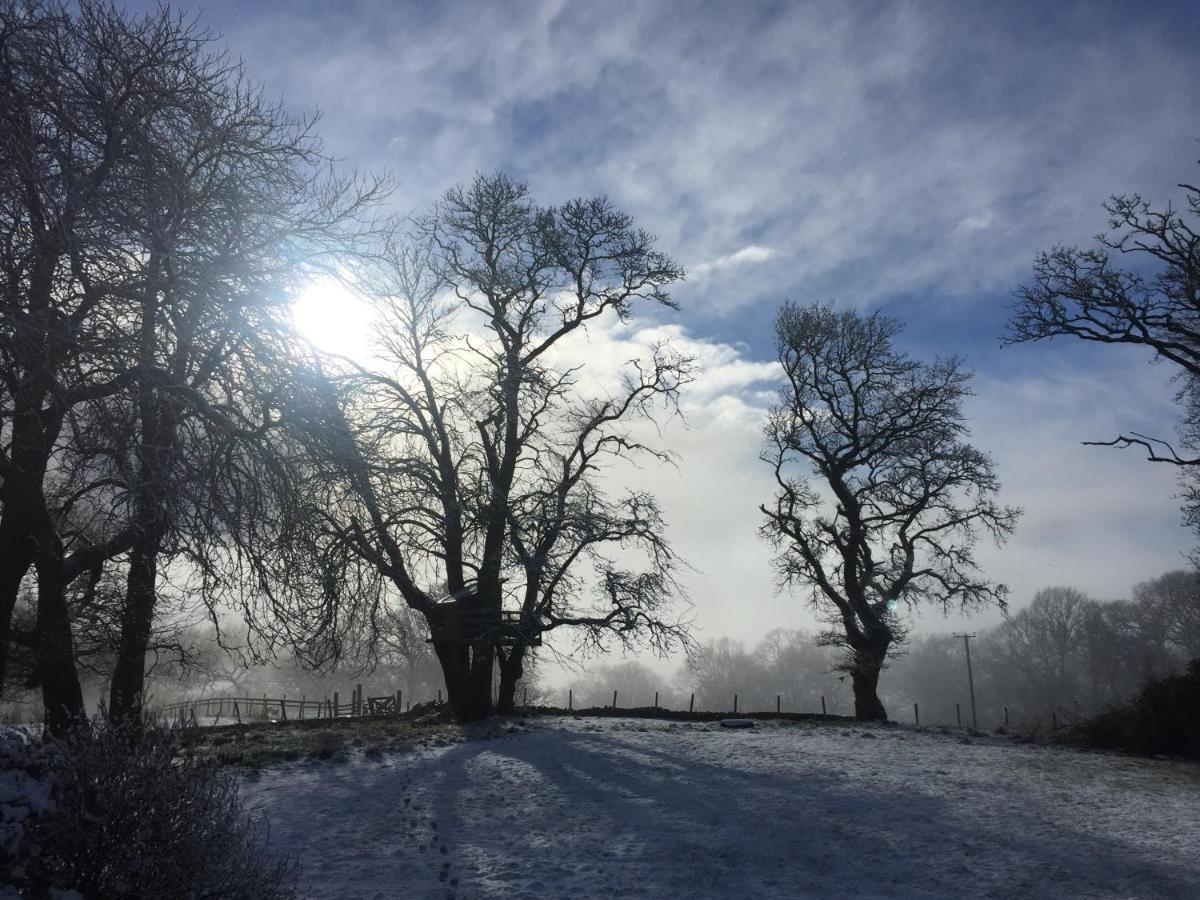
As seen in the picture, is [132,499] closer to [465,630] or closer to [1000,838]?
[1000,838]

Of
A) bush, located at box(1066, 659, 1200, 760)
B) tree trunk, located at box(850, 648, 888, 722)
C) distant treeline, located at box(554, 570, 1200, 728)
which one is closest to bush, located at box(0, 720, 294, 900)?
bush, located at box(1066, 659, 1200, 760)

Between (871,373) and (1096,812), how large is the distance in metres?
16.5

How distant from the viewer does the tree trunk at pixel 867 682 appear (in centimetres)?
2355

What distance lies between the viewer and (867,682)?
23922 millimetres

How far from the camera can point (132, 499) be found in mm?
5477

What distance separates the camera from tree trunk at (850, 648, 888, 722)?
23547 millimetres

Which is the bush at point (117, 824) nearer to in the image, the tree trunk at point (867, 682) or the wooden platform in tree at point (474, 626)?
the wooden platform in tree at point (474, 626)

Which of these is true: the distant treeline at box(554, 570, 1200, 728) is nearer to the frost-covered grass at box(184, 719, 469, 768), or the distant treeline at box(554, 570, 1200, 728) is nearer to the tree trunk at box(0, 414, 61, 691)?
the frost-covered grass at box(184, 719, 469, 768)

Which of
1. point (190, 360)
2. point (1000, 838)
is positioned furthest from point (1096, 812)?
point (190, 360)

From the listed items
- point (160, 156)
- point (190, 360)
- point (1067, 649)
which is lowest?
point (1067, 649)

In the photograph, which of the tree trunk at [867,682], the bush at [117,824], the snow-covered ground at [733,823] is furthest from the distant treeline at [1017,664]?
the bush at [117,824]

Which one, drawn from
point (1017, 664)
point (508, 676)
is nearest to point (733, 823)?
point (508, 676)

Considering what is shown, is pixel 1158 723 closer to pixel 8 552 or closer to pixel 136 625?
pixel 136 625

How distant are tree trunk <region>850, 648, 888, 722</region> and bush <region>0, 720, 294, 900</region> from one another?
2117cm
